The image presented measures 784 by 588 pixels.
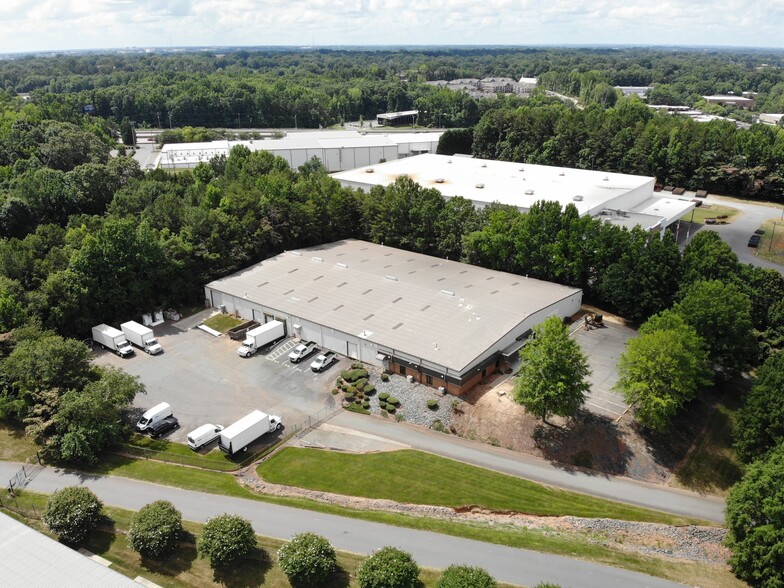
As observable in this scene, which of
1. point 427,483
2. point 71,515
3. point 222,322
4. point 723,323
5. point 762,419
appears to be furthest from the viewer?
point 222,322

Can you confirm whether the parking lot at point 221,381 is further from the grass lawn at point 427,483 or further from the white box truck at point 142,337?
the grass lawn at point 427,483

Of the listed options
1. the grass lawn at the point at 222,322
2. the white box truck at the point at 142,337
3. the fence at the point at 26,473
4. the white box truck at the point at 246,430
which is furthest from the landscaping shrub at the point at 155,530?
the grass lawn at the point at 222,322

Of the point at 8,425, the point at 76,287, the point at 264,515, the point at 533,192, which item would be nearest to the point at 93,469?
the point at 8,425

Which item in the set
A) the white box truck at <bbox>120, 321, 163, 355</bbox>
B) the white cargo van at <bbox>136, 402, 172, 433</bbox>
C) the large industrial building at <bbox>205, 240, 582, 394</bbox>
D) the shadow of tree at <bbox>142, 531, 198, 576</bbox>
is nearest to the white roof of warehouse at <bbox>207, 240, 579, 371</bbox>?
the large industrial building at <bbox>205, 240, 582, 394</bbox>

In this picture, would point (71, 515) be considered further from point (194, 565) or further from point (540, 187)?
point (540, 187)

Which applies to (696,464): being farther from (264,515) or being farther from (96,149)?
(96,149)

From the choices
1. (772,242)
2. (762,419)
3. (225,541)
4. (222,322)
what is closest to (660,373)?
(762,419)

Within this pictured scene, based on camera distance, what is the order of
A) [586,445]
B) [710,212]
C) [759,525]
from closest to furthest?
1. [759,525]
2. [586,445]
3. [710,212]

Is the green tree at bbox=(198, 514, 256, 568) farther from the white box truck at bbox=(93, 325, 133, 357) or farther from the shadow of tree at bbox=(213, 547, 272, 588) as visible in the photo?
the white box truck at bbox=(93, 325, 133, 357)
